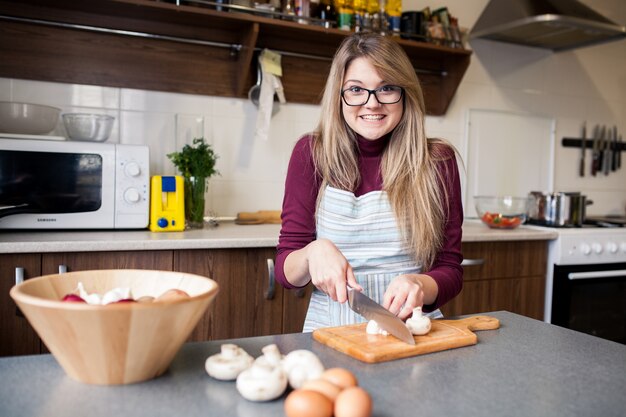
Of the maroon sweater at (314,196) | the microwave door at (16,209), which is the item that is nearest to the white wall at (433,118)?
the microwave door at (16,209)

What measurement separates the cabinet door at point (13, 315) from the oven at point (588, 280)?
2060 millimetres

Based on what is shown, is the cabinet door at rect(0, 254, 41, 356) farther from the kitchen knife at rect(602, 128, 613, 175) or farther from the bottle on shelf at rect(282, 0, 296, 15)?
the kitchen knife at rect(602, 128, 613, 175)

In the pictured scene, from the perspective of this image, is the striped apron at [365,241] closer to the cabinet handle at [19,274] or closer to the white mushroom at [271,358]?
the white mushroom at [271,358]

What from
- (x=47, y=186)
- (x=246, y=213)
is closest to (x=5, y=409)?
(x=47, y=186)

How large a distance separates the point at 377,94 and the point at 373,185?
8.8 inches

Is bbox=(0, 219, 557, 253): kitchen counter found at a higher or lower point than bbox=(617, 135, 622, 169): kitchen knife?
lower

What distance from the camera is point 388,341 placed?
0.89 m

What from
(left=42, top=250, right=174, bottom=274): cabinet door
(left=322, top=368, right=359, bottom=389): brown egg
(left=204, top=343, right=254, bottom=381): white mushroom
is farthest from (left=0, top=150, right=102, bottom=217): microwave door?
(left=322, top=368, right=359, bottom=389): brown egg

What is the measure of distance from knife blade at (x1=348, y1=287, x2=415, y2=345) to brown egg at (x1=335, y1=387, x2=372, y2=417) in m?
0.29

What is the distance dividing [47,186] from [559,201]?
2.19 metres

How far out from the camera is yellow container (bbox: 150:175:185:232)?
203cm

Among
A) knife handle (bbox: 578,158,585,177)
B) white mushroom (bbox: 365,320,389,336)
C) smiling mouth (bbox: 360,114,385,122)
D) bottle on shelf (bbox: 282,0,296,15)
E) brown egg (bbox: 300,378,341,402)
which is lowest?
white mushroom (bbox: 365,320,389,336)

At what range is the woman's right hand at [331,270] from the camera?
3.17ft

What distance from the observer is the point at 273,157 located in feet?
8.40
